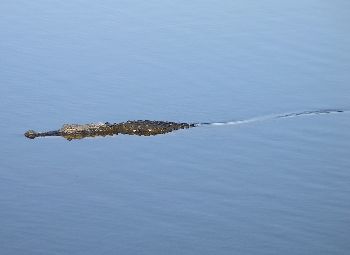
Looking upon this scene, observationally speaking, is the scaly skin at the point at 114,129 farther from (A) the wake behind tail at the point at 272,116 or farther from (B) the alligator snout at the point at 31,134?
(A) the wake behind tail at the point at 272,116

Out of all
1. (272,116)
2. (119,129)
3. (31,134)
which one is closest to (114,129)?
(119,129)

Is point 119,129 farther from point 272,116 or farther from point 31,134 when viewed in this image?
point 272,116

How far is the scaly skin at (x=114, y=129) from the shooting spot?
2953cm

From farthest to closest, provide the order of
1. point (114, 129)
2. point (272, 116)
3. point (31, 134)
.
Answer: point (272, 116)
point (114, 129)
point (31, 134)

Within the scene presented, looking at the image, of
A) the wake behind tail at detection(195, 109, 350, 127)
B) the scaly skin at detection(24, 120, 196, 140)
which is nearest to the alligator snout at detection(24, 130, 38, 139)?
the scaly skin at detection(24, 120, 196, 140)

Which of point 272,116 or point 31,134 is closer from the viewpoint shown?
point 31,134

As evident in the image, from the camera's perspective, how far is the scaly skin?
2953cm

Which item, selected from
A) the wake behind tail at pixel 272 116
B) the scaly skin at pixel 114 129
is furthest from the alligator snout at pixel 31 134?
the wake behind tail at pixel 272 116

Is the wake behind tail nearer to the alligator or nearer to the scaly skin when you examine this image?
the alligator

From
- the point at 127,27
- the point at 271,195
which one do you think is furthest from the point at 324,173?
the point at 127,27

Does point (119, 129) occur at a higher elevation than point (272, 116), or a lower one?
lower

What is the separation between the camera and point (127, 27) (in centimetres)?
3922

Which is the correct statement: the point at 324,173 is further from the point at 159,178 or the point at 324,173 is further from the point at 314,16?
the point at 314,16

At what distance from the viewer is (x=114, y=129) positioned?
29984mm
